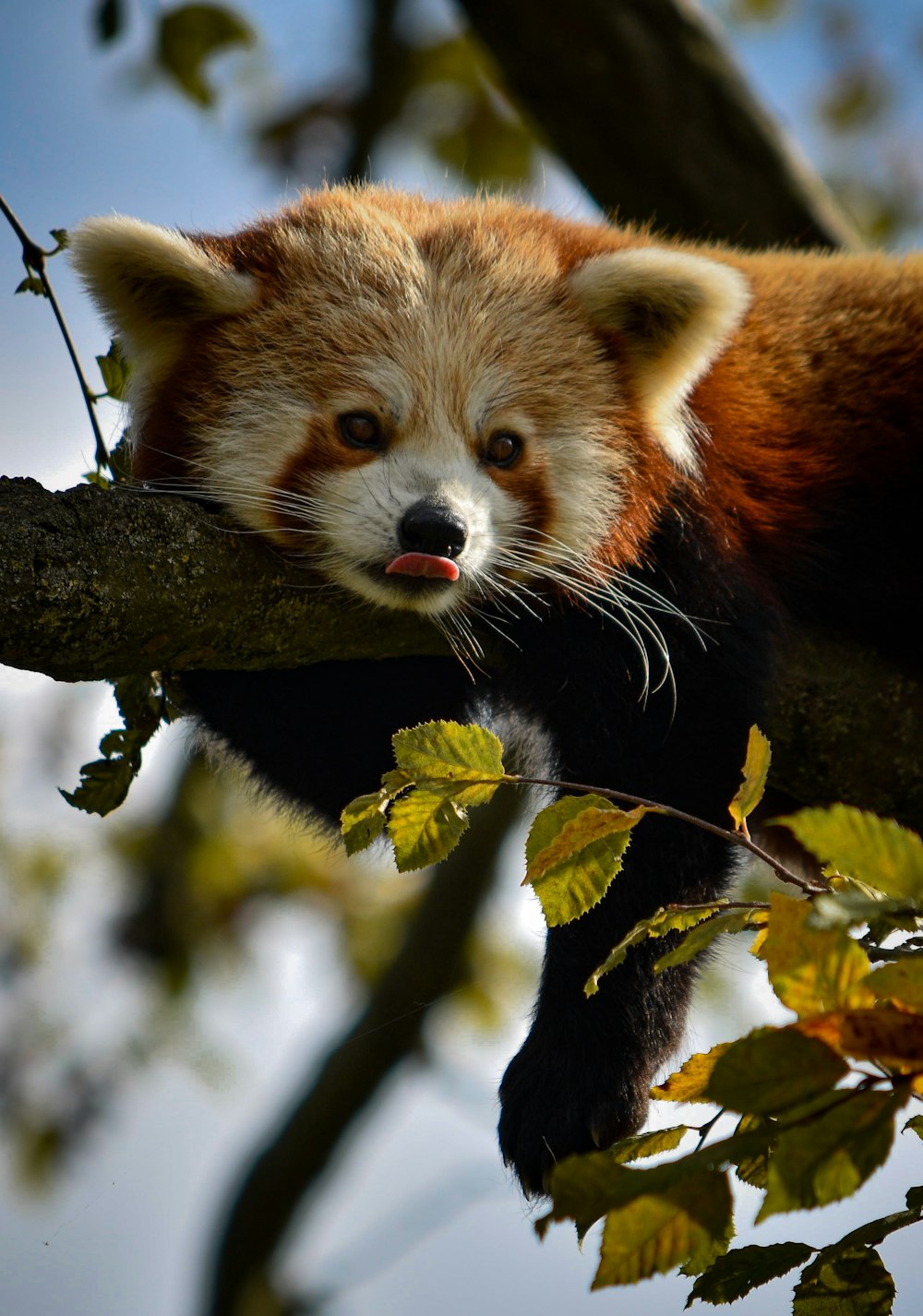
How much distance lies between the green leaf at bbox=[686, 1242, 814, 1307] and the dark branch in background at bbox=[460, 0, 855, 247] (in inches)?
175

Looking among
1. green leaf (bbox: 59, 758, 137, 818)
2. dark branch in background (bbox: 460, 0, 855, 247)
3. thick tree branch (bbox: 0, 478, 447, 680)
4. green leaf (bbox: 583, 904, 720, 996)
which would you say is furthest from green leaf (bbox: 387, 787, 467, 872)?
dark branch in background (bbox: 460, 0, 855, 247)

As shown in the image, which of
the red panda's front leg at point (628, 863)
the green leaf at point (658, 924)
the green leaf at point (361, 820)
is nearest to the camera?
the green leaf at point (658, 924)

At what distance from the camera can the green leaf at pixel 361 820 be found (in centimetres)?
185

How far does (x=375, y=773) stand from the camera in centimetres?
356

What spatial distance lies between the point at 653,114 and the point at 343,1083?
4933 mm

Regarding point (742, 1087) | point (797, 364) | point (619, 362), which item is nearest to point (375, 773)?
point (619, 362)

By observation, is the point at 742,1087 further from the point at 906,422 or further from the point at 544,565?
the point at 906,422

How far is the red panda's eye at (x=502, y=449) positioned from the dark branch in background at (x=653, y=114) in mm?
2530

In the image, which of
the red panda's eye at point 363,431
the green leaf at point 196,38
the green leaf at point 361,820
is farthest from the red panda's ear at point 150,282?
the green leaf at point 361,820

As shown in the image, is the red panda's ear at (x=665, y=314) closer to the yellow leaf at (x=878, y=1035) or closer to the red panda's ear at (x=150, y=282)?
the red panda's ear at (x=150, y=282)

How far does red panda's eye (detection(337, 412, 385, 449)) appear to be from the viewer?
3.12 m

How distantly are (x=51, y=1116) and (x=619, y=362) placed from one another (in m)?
5.34

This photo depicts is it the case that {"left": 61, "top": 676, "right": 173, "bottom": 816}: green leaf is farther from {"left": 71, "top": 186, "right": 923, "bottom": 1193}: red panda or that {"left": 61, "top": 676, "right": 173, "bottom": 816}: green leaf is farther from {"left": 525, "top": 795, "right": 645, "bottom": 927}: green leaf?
{"left": 525, "top": 795, "right": 645, "bottom": 927}: green leaf

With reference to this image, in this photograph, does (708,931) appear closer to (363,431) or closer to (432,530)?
(432,530)
